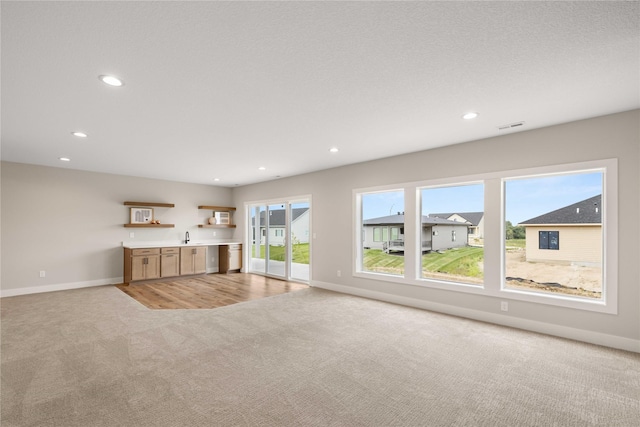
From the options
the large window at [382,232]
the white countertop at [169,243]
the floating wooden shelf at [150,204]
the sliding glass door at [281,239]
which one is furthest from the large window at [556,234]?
the floating wooden shelf at [150,204]

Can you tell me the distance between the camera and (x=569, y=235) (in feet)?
11.7

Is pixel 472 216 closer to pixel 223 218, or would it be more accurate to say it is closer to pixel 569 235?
pixel 569 235

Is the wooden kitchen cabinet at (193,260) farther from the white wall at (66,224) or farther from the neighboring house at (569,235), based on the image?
the neighboring house at (569,235)

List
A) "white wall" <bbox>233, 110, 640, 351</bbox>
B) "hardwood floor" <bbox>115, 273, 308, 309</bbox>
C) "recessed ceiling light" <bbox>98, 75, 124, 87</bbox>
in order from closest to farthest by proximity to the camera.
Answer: "recessed ceiling light" <bbox>98, 75, 124, 87</bbox> → "white wall" <bbox>233, 110, 640, 351</bbox> → "hardwood floor" <bbox>115, 273, 308, 309</bbox>

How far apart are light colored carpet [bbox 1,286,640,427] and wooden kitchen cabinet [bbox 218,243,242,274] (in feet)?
13.2

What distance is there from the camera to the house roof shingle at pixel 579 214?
3.39 meters

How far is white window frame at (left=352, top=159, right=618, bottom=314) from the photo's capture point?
10.3 ft

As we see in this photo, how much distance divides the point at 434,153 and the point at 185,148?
3.92 metres

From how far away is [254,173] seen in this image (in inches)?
259

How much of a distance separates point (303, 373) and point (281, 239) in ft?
16.1

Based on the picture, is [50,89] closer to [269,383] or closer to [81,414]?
[81,414]

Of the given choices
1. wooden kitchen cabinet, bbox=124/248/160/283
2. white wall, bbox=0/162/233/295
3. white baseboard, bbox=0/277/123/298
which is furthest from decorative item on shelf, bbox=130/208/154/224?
white baseboard, bbox=0/277/123/298

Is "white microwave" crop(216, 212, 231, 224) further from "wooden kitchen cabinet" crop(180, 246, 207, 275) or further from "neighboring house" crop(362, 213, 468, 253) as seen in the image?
"neighboring house" crop(362, 213, 468, 253)

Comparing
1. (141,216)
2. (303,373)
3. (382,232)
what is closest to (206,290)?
(141,216)
